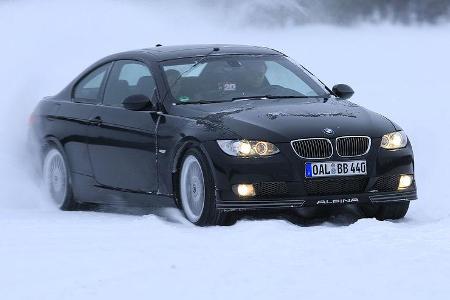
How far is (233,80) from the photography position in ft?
35.8

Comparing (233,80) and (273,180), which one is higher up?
(233,80)

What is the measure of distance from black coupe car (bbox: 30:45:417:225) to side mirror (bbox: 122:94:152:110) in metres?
0.01

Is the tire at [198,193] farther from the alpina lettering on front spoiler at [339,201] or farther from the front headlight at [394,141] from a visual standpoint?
the front headlight at [394,141]

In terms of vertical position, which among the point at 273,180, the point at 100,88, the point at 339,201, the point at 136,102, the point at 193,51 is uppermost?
the point at 193,51

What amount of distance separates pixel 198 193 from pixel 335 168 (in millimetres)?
1017

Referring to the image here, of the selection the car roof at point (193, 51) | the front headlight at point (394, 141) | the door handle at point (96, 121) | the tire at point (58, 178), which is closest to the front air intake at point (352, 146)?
the front headlight at point (394, 141)

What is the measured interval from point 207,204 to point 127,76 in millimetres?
2183

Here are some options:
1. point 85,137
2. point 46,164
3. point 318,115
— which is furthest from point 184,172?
point 46,164

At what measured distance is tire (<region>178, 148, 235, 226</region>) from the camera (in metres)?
9.66

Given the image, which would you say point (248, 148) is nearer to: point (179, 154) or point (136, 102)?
point (179, 154)

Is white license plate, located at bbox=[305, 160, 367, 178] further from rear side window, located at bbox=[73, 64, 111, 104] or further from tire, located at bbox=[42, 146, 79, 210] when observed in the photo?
tire, located at bbox=[42, 146, 79, 210]

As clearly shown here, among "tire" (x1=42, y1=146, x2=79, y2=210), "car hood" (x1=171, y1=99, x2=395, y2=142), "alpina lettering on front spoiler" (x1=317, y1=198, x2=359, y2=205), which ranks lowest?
"tire" (x1=42, y1=146, x2=79, y2=210)

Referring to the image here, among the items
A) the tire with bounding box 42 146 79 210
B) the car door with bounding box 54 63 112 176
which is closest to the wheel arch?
the car door with bounding box 54 63 112 176

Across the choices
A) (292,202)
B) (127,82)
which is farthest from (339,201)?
(127,82)
